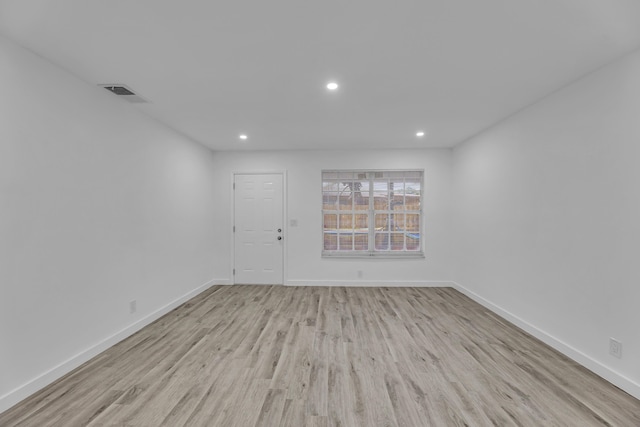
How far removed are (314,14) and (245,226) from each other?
3.82 metres

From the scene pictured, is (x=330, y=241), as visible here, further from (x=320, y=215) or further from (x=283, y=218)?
(x=283, y=218)

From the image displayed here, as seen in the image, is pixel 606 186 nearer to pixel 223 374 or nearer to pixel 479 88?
pixel 479 88

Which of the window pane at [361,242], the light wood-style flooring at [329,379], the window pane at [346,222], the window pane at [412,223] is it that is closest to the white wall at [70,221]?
the light wood-style flooring at [329,379]

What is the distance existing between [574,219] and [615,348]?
1064 millimetres

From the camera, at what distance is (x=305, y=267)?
15.5 feet

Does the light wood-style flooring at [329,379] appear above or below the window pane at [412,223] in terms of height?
below

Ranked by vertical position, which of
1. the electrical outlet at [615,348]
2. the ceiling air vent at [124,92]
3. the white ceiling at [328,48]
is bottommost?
the electrical outlet at [615,348]

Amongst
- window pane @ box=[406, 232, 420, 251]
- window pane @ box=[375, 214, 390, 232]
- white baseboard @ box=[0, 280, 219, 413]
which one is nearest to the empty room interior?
white baseboard @ box=[0, 280, 219, 413]

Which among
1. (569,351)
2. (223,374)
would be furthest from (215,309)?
(569,351)

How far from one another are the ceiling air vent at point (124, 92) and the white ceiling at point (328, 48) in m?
0.10

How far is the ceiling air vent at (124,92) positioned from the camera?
2417mm

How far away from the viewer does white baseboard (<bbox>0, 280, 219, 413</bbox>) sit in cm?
175

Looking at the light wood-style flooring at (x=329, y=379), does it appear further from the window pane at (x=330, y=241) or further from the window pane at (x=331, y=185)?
the window pane at (x=331, y=185)

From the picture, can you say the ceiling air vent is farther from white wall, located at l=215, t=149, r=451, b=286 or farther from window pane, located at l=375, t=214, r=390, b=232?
window pane, located at l=375, t=214, r=390, b=232
